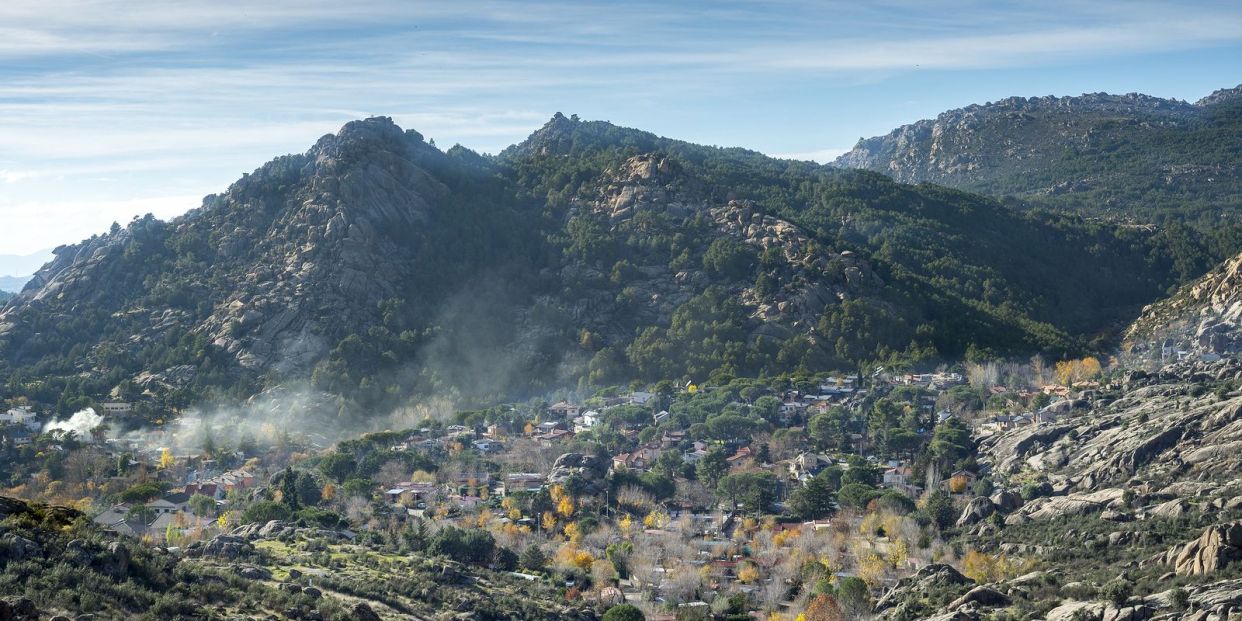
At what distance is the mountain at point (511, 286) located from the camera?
91375 millimetres

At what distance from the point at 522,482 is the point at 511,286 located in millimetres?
41062

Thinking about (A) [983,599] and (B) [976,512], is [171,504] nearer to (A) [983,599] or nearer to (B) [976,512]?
(B) [976,512]

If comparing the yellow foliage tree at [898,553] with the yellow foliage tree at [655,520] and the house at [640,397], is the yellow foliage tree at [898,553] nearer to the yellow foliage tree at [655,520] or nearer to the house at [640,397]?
the yellow foliage tree at [655,520]

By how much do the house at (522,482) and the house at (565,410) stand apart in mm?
15068

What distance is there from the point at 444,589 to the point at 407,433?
128 feet

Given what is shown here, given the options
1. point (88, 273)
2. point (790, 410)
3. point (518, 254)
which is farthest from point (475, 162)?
point (790, 410)

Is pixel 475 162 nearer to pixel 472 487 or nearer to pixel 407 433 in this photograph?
pixel 407 433

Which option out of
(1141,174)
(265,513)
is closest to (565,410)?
(265,513)

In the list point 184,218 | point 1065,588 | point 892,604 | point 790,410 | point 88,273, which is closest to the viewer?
point 1065,588

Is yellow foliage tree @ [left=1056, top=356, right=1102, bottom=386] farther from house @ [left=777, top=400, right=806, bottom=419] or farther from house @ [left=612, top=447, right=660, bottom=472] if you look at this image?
house @ [left=612, top=447, right=660, bottom=472]

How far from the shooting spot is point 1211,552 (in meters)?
36.2

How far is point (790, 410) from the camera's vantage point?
77812 millimetres

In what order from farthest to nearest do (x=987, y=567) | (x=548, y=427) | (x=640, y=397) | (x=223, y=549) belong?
(x=640, y=397) → (x=548, y=427) → (x=987, y=567) → (x=223, y=549)

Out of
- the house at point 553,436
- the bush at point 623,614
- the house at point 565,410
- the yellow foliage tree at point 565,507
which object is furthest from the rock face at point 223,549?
the house at point 565,410
